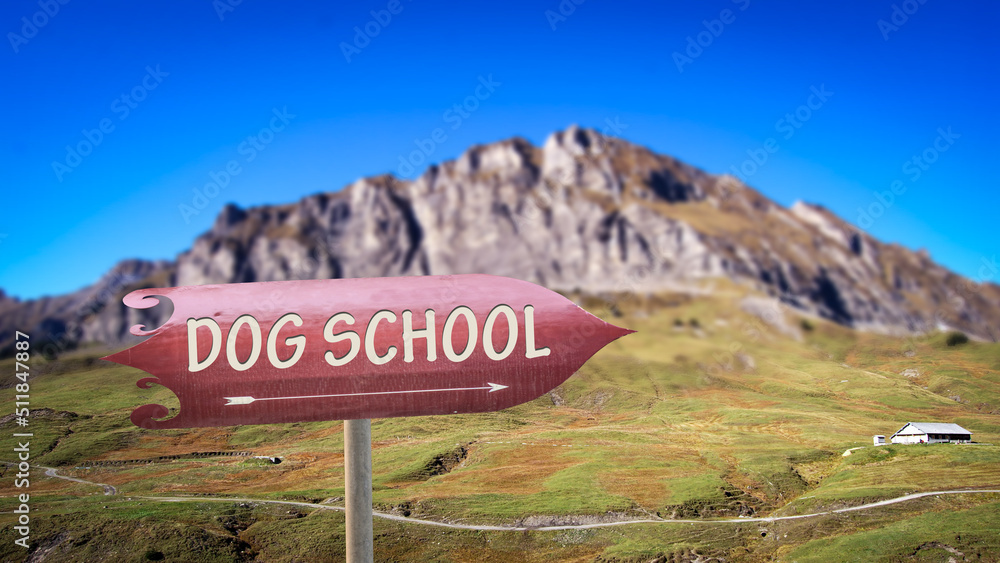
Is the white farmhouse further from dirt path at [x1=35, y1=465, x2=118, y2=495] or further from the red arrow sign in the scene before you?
dirt path at [x1=35, y1=465, x2=118, y2=495]

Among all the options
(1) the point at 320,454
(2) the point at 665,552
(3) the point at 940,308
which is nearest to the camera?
(2) the point at 665,552

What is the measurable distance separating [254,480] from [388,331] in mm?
62218

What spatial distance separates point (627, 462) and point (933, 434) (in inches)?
1124

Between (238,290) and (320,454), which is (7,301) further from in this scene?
(238,290)

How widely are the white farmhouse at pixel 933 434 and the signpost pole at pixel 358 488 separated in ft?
196

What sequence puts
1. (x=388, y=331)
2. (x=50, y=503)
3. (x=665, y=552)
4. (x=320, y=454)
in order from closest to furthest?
(x=388, y=331) < (x=665, y=552) < (x=50, y=503) < (x=320, y=454)

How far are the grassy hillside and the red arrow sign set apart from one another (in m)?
11.8

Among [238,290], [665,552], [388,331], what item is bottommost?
[665,552]

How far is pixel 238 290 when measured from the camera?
1219 centimetres

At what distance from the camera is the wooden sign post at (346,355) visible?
11.6 metres

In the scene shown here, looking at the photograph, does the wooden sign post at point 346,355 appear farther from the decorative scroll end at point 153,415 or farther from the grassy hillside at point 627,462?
the grassy hillside at point 627,462

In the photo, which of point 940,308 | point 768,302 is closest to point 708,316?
point 768,302

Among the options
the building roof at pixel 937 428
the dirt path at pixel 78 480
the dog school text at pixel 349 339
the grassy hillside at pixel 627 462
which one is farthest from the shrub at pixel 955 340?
the dirt path at pixel 78 480

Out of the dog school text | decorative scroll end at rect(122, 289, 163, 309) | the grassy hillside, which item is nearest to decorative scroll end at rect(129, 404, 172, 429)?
the dog school text
